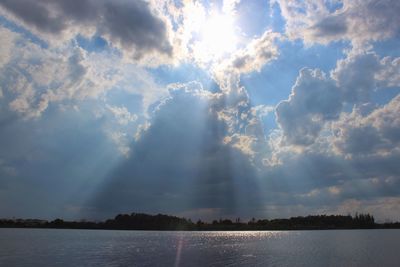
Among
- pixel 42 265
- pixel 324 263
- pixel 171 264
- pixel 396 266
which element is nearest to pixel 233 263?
pixel 171 264

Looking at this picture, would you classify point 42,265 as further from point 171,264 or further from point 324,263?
point 324,263

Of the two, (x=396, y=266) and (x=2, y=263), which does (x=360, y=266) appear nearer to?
→ (x=396, y=266)

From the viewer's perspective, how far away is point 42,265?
251 feet

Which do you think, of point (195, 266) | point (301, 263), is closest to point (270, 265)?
point (301, 263)

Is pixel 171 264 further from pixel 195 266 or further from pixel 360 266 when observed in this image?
pixel 360 266

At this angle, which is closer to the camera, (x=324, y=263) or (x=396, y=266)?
(x=396, y=266)

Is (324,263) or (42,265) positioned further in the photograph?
(324,263)

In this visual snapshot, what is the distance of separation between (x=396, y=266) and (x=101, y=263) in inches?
2303

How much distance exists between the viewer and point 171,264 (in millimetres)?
80375

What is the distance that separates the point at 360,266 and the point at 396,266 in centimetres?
671

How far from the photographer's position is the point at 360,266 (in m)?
78.9

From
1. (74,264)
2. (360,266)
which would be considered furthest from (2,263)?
(360,266)

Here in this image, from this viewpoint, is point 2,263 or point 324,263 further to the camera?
point 324,263

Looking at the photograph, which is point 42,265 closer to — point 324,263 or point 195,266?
point 195,266
